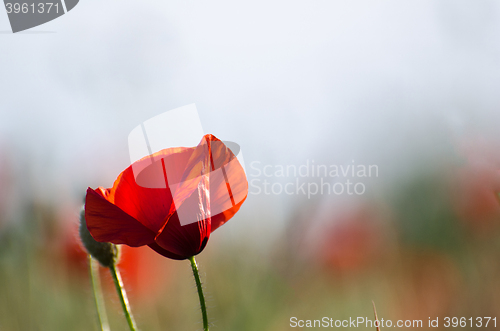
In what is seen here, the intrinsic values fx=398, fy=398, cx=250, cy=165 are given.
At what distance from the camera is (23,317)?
443 mm

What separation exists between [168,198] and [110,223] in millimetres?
34

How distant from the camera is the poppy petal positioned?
0.71 ft

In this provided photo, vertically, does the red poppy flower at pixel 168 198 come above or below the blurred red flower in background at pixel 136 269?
above

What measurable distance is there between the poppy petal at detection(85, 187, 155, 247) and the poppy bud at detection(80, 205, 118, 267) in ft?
0.17

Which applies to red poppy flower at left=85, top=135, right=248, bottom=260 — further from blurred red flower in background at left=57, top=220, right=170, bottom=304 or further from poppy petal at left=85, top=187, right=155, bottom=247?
blurred red flower in background at left=57, top=220, right=170, bottom=304

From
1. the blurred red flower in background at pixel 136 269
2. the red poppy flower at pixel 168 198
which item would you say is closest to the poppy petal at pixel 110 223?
the red poppy flower at pixel 168 198

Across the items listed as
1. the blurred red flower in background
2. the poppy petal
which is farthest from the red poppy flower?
the blurred red flower in background

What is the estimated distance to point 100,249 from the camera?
27 cm

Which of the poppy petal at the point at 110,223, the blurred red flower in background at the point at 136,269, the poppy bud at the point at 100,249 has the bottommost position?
the blurred red flower in background at the point at 136,269

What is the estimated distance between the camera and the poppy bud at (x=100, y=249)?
269 millimetres

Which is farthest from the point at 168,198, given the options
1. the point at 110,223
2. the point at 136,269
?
the point at 136,269

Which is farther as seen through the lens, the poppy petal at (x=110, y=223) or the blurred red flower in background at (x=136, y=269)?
the blurred red flower in background at (x=136, y=269)

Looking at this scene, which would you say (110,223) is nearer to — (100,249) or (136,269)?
(100,249)

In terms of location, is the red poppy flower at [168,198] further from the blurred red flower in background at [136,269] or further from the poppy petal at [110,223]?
the blurred red flower in background at [136,269]
